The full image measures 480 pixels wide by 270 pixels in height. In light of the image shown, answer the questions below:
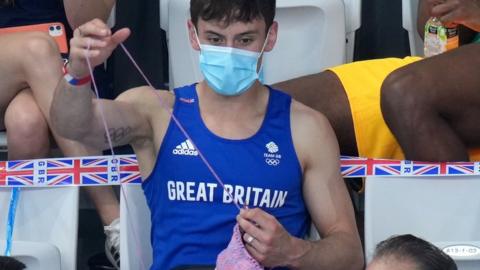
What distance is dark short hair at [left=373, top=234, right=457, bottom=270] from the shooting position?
2.02 meters

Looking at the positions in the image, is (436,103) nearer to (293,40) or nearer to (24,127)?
(293,40)

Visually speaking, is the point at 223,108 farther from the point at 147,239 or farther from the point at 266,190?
the point at 147,239

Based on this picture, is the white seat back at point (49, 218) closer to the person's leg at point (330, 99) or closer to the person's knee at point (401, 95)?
the person's leg at point (330, 99)

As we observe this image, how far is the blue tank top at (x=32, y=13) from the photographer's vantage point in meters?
3.60

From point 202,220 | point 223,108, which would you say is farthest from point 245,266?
point 223,108

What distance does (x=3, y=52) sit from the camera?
10.7 feet

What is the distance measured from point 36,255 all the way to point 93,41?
30.3 inches

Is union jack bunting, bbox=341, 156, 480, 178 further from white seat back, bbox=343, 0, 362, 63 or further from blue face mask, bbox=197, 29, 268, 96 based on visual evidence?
white seat back, bbox=343, 0, 362, 63

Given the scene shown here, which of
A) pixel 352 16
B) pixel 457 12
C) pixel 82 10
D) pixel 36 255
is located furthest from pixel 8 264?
pixel 352 16

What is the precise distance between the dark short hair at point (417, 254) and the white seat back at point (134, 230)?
1123 millimetres

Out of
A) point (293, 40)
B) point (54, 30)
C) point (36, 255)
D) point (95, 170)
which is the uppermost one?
point (54, 30)

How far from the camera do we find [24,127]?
3.29 m

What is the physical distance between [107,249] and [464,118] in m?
1.14

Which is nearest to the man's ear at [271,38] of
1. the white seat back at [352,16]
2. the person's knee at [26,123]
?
the person's knee at [26,123]
